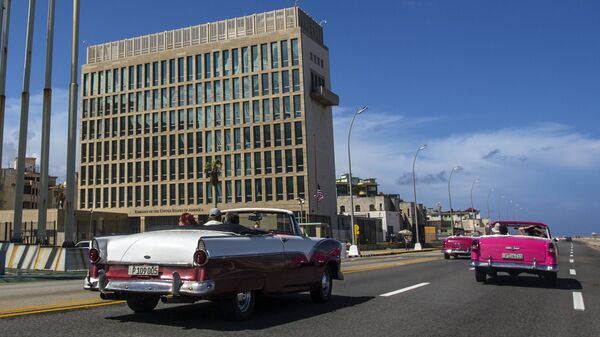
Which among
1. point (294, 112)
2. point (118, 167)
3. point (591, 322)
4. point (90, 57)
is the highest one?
point (90, 57)

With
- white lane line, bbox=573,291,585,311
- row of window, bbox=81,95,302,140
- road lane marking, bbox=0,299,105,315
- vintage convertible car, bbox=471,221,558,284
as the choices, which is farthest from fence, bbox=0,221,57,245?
white lane line, bbox=573,291,585,311

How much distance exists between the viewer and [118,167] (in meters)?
78.9

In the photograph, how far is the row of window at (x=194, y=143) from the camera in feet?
231

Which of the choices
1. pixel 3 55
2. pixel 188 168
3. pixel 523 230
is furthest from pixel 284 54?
pixel 523 230

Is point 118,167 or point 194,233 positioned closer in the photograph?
point 194,233

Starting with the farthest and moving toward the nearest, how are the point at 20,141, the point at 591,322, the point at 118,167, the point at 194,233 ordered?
1. the point at 118,167
2. the point at 20,141
3. the point at 591,322
4. the point at 194,233

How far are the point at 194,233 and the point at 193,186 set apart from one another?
225 feet

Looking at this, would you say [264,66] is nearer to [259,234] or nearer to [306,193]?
[306,193]

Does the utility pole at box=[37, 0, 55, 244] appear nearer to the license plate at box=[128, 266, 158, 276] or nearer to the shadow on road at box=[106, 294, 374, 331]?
the shadow on road at box=[106, 294, 374, 331]

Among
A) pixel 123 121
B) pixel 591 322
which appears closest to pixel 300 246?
pixel 591 322

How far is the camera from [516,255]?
1201 centimetres

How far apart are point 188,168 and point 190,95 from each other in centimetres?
1053

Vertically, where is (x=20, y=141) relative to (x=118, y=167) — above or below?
below

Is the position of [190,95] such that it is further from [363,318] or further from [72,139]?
[363,318]
